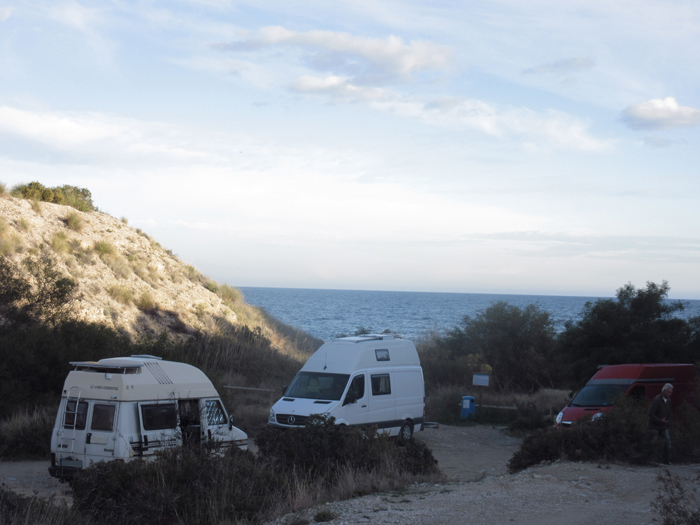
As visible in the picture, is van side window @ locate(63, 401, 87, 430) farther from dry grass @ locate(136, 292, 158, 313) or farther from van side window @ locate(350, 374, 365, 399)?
dry grass @ locate(136, 292, 158, 313)

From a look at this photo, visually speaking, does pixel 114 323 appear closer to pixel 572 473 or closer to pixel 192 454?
pixel 192 454

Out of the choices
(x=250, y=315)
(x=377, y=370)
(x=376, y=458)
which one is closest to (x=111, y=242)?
(x=250, y=315)

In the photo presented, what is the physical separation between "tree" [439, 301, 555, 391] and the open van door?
17.7 metres

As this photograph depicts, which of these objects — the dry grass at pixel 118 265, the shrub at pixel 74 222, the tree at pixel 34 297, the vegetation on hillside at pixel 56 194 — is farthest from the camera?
the vegetation on hillside at pixel 56 194

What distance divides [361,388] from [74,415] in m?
6.97

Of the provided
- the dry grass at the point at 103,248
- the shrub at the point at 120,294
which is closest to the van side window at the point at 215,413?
the shrub at the point at 120,294

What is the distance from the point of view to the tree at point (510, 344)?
2606 cm

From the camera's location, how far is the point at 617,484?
29.4 feet

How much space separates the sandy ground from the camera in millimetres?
7023

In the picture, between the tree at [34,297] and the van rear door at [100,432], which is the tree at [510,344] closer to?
the tree at [34,297]

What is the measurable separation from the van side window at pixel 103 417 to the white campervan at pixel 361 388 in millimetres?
4976

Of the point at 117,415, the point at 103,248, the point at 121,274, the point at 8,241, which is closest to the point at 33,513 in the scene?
the point at 117,415

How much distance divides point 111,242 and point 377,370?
76.3ft

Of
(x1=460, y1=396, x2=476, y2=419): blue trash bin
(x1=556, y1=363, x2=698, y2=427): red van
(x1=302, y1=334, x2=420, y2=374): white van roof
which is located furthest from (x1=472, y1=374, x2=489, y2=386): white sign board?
(x1=556, y1=363, x2=698, y2=427): red van
